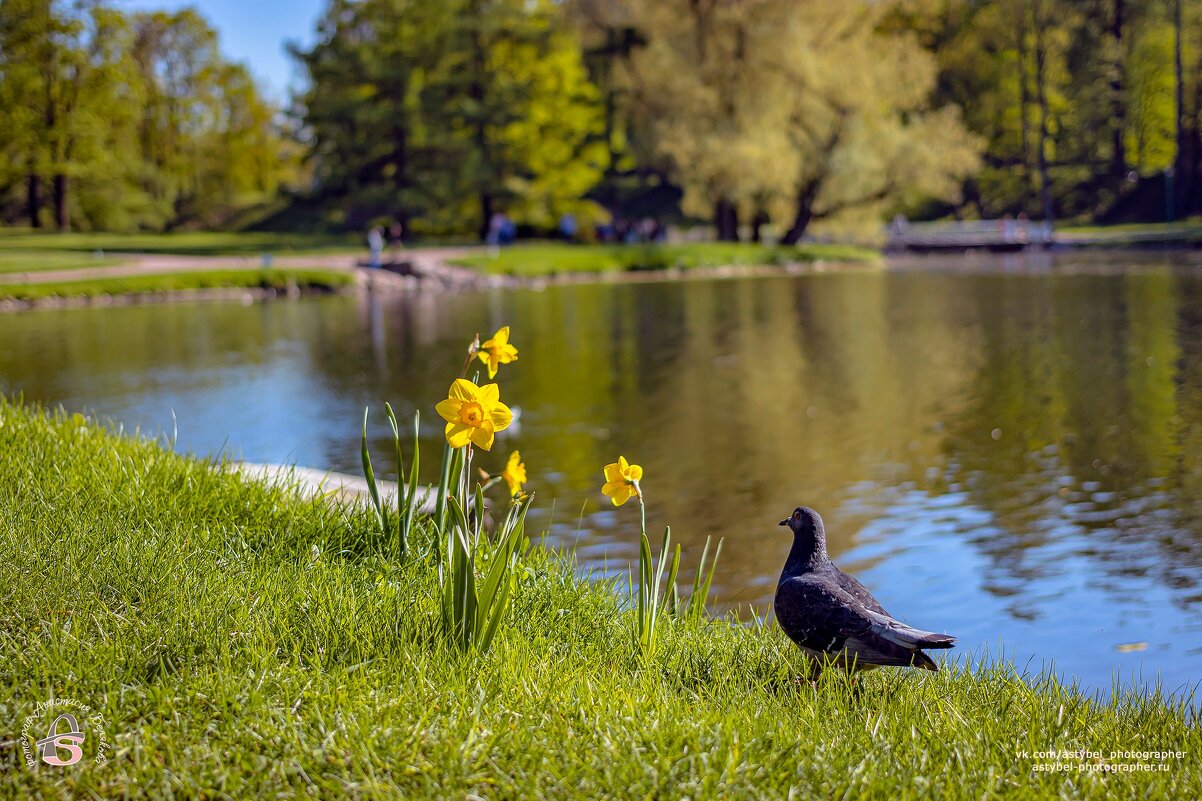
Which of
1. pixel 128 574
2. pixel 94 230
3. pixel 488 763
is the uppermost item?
pixel 94 230

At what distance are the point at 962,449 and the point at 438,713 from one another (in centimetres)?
838

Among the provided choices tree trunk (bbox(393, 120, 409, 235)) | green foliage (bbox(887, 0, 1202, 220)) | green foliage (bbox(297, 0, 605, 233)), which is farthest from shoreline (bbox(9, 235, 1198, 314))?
green foliage (bbox(887, 0, 1202, 220))

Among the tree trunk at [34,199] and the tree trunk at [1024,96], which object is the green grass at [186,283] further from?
the tree trunk at [1024,96]

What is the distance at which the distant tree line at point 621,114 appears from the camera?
40.2 meters

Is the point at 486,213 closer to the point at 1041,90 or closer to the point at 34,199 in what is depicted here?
the point at 34,199

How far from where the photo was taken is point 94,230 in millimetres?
53156

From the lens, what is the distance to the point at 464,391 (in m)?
3.61

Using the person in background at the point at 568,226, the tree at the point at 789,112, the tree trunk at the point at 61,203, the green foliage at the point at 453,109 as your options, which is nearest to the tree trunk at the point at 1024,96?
the tree at the point at 789,112

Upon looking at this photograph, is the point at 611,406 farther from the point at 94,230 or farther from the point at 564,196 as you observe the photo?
the point at 94,230

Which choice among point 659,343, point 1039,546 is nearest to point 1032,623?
point 1039,546

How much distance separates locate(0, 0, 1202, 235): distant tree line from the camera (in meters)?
40.2

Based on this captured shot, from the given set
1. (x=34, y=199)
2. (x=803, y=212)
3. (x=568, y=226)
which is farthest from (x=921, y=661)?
(x=34, y=199)

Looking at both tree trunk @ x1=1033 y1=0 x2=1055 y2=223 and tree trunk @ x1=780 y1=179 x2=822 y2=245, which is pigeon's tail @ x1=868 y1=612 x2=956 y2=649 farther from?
tree trunk @ x1=1033 y1=0 x2=1055 y2=223

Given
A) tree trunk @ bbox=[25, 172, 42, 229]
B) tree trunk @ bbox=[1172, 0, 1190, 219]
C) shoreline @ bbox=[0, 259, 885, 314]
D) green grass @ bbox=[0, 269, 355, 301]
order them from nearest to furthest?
green grass @ bbox=[0, 269, 355, 301]
shoreline @ bbox=[0, 259, 885, 314]
tree trunk @ bbox=[1172, 0, 1190, 219]
tree trunk @ bbox=[25, 172, 42, 229]
